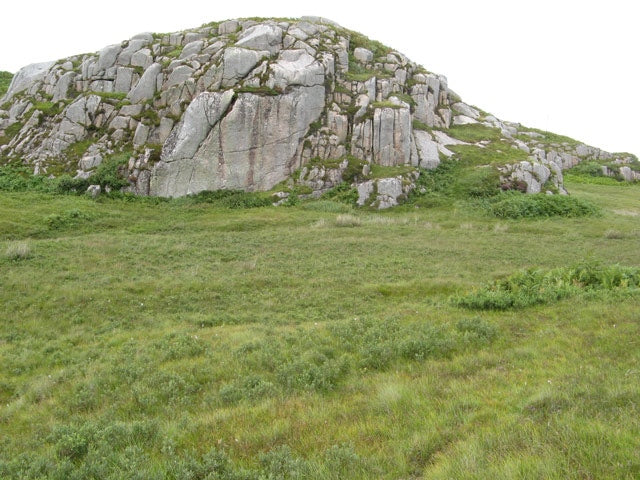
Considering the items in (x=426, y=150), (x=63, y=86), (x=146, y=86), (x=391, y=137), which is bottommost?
(x=426, y=150)

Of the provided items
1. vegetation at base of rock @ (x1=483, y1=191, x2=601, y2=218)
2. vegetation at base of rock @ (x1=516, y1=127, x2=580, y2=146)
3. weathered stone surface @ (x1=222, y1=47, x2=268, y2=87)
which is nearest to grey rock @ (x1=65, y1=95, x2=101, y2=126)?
weathered stone surface @ (x1=222, y1=47, x2=268, y2=87)

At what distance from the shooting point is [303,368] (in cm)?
938

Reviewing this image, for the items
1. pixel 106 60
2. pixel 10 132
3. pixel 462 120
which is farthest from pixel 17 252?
pixel 462 120

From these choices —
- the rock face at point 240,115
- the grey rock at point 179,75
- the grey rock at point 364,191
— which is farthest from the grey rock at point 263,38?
the grey rock at point 364,191

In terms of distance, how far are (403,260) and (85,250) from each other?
18225 millimetres

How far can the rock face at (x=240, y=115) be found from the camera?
4044 centimetres

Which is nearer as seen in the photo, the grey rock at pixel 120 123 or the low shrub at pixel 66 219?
the low shrub at pixel 66 219

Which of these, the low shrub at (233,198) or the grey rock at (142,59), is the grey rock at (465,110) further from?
the grey rock at (142,59)

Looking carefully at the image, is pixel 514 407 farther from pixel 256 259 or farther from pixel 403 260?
pixel 256 259

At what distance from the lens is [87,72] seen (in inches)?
2010

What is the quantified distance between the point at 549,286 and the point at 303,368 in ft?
32.5

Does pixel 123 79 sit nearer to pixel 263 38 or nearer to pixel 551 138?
pixel 263 38

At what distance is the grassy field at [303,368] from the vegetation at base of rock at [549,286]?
0.36 m

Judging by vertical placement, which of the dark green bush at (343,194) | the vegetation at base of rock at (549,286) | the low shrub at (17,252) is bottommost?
the low shrub at (17,252)
